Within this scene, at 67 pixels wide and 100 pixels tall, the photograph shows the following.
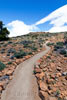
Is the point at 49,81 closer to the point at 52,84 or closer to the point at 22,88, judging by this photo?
the point at 52,84

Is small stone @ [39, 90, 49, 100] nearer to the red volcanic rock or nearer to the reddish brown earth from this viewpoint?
the reddish brown earth

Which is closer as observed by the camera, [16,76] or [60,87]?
[60,87]

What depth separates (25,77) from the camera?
12.0 m

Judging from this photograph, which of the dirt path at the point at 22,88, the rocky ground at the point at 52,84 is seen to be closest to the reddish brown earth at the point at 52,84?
the rocky ground at the point at 52,84

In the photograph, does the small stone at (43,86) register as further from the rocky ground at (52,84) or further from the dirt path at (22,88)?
the dirt path at (22,88)

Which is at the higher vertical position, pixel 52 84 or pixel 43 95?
pixel 52 84

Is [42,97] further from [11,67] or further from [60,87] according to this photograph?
[11,67]

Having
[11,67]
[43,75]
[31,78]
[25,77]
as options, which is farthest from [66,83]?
[11,67]

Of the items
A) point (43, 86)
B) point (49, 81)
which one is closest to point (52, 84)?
point (49, 81)

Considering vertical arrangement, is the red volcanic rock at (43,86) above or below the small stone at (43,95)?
above

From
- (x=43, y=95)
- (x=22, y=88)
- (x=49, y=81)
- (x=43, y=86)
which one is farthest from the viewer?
(x=49, y=81)

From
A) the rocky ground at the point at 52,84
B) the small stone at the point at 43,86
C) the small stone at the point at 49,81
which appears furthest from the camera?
the small stone at the point at 49,81

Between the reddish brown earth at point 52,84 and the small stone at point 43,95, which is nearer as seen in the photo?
the small stone at point 43,95

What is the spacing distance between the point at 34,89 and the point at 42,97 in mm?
1428
